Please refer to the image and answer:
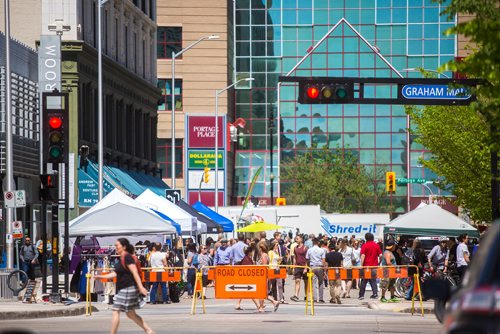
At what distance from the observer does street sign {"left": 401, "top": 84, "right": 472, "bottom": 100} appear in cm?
3033

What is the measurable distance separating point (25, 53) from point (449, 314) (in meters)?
44.2

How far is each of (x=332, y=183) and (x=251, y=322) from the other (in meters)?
69.2

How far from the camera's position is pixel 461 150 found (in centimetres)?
5097

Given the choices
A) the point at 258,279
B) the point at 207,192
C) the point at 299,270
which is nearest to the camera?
the point at 258,279

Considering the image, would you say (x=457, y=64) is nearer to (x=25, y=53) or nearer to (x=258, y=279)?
(x=258, y=279)

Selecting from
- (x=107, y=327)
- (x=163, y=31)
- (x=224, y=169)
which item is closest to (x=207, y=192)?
(x=224, y=169)

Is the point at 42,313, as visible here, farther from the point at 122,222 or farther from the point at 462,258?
the point at 462,258

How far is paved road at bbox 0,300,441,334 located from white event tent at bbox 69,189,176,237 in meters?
4.12

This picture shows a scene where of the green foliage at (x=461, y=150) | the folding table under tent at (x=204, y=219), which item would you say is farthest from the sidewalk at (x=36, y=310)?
the green foliage at (x=461, y=150)

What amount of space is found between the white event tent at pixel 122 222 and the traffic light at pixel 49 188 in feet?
17.5

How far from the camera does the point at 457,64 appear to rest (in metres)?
19.2

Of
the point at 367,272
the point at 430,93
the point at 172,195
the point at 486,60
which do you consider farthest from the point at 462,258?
the point at 172,195

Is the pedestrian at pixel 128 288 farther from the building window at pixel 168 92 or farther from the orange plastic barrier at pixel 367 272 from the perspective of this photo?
the building window at pixel 168 92

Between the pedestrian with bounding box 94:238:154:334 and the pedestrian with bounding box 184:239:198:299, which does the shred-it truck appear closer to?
the pedestrian with bounding box 184:239:198:299
